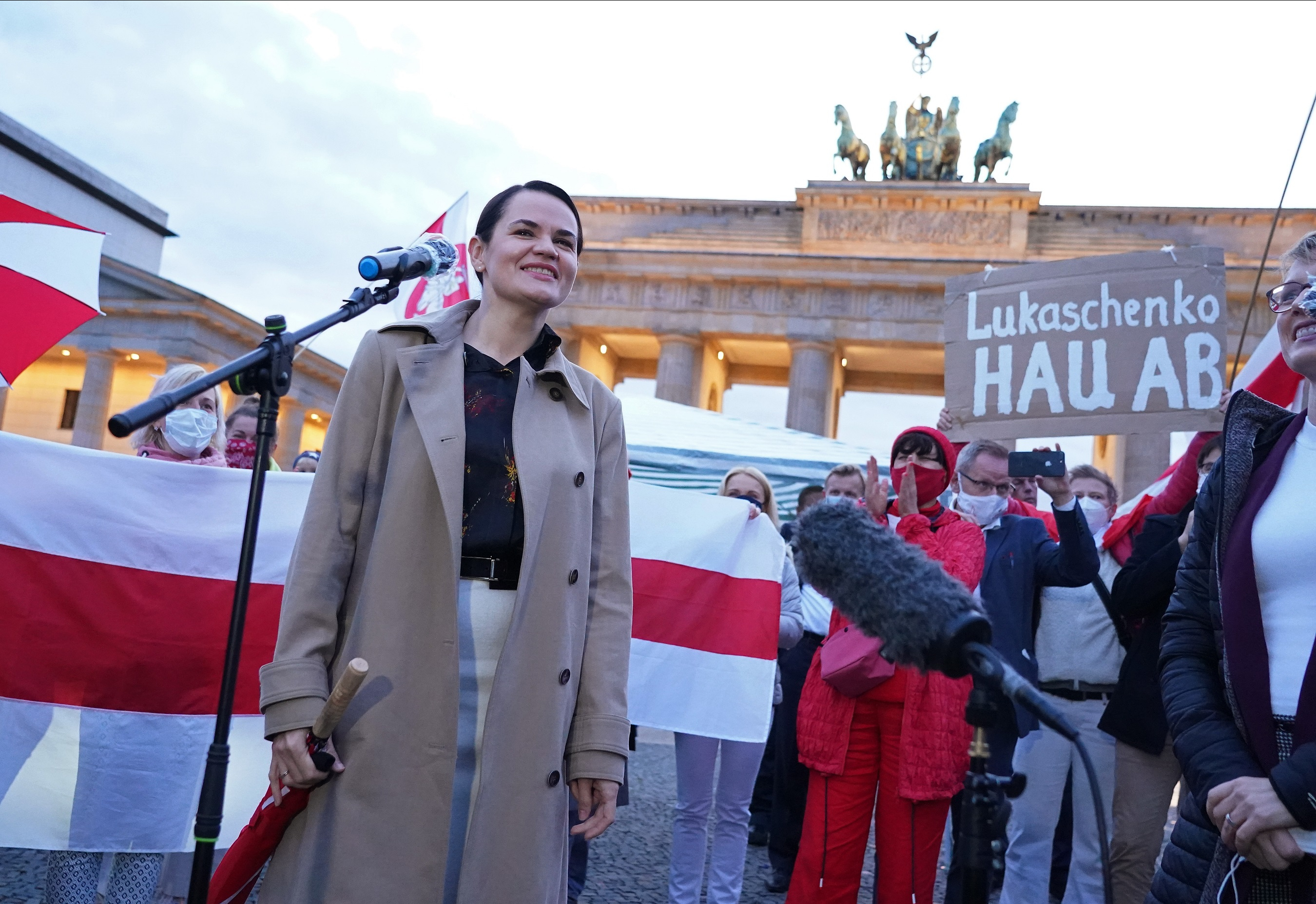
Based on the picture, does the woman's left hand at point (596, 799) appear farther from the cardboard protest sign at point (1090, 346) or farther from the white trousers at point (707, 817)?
the cardboard protest sign at point (1090, 346)

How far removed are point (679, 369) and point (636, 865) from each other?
2783 centimetres

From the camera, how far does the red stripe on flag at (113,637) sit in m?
3.72

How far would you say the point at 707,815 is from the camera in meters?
5.02

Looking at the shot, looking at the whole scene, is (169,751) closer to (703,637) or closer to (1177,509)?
(703,637)

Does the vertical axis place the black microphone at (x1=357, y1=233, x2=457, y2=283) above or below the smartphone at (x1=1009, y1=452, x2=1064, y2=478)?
above

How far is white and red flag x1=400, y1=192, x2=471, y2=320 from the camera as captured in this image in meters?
10.0

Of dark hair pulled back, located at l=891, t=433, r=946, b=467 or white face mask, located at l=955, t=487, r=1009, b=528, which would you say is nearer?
dark hair pulled back, located at l=891, t=433, r=946, b=467

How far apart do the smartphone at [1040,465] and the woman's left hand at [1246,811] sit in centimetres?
215

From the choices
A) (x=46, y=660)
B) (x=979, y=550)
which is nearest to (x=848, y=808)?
(x=979, y=550)

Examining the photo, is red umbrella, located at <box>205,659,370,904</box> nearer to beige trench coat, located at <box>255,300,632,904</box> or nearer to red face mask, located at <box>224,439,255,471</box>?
beige trench coat, located at <box>255,300,632,904</box>

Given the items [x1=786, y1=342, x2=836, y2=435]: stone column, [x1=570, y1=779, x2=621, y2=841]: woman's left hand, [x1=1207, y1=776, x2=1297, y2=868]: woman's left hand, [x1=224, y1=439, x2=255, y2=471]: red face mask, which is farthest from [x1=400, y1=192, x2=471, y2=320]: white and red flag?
[x1=786, y1=342, x2=836, y2=435]: stone column

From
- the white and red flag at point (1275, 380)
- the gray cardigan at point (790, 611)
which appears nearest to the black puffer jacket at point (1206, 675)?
the gray cardigan at point (790, 611)

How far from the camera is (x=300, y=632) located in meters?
2.05

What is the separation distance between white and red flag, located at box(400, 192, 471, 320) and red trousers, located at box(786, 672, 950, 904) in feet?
22.8
